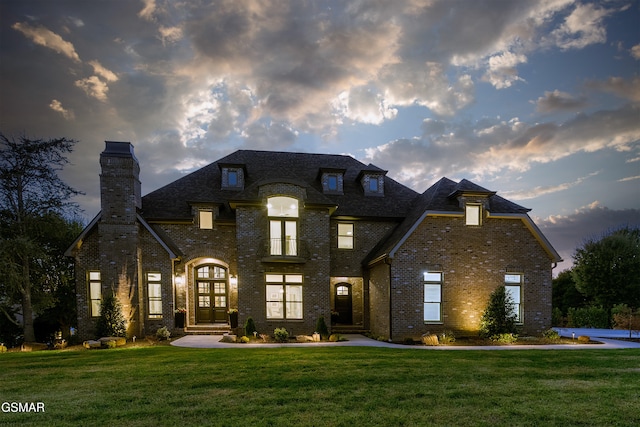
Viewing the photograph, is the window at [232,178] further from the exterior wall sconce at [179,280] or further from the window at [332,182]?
the exterior wall sconce at [179,280]

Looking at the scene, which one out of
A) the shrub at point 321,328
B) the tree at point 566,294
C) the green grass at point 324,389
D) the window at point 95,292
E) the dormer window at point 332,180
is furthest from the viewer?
the tree at point 566,294

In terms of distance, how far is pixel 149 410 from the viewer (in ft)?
18.4

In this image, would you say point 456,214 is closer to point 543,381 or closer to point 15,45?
point 543,381

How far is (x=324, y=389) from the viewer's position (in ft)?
22.0

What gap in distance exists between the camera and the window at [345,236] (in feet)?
57.8

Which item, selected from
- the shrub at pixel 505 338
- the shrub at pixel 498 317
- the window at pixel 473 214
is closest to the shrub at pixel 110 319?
the shrub at pixel 498 317

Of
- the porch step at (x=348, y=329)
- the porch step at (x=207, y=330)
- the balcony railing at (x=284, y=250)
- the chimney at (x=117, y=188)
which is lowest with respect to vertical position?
→ the porch step at (x=348, y=329)

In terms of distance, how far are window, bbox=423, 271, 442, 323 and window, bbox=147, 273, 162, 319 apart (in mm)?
12507

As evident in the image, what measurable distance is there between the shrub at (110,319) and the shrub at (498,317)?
15.6 m

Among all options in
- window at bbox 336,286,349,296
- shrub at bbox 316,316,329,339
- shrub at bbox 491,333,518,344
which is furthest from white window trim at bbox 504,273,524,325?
shrub at bbox 316,316,329,339

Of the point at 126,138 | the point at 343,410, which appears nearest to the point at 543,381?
the point at 343,410

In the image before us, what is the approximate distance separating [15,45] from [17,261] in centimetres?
920

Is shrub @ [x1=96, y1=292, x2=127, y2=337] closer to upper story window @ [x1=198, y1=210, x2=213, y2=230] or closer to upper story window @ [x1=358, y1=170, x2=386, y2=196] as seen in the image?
upper story window @ [x1=198, y1=210, x2=213, y2=230]

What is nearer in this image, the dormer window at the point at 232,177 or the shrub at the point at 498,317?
the shrub at the point at 498,317
